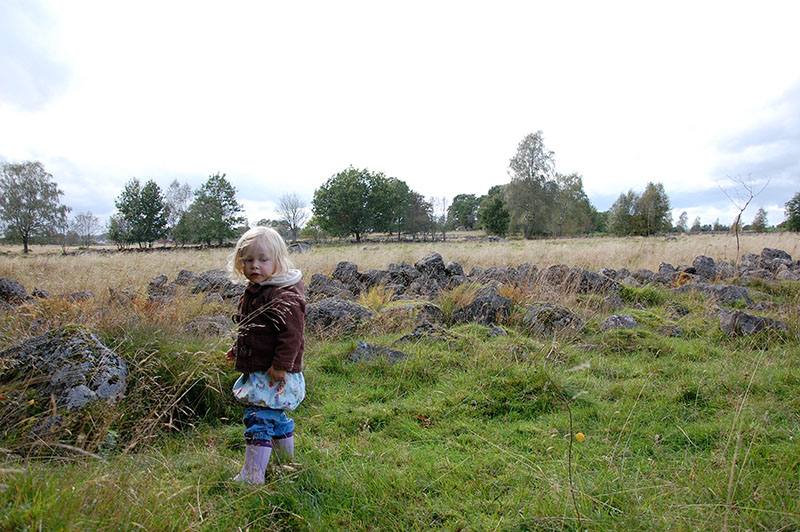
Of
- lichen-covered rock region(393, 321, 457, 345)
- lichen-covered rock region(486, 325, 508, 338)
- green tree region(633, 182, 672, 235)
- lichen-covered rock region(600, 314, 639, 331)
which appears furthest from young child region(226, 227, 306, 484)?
green tree region(633, 182, 672, 235)

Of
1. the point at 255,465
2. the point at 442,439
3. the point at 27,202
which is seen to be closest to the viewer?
the point at 255,465

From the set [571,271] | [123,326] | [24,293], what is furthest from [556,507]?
[24,293]

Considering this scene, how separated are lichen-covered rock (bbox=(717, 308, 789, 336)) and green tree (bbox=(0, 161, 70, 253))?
51.8m

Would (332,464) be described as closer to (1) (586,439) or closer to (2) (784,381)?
(1) (586,439)

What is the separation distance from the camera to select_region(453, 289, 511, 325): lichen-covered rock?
621 cm

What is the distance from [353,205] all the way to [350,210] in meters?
0.83

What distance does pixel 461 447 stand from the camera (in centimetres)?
294

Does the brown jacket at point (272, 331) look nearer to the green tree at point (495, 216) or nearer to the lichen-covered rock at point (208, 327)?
the lichen-covered rock at point (208, 327)

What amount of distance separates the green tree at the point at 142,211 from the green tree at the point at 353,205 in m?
20.4

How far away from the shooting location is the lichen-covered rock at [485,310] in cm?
621

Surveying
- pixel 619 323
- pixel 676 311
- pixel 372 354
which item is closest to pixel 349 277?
pixel 372 354

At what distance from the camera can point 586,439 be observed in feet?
9.84

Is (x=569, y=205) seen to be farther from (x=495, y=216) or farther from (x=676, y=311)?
(x=676, y=311)

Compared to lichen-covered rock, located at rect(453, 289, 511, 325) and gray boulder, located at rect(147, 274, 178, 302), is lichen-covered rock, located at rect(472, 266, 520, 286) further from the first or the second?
gray boulder, located at rect(147, 274, 178, 302)
